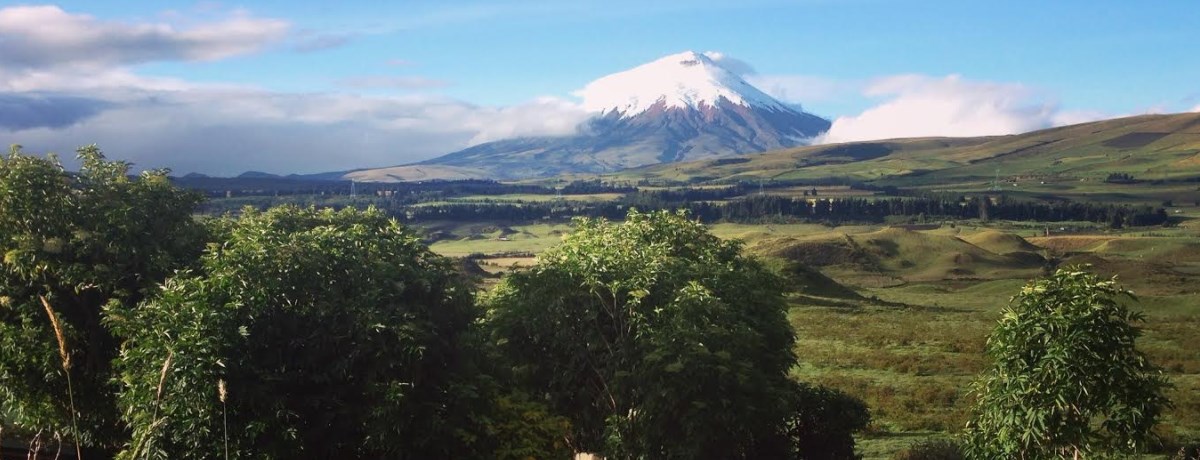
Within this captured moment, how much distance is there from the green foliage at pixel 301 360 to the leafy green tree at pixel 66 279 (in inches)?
85.8

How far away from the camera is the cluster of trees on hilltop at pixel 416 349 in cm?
2208

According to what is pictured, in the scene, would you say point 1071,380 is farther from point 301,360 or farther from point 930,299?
point 930,299

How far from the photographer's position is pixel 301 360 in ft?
78.0

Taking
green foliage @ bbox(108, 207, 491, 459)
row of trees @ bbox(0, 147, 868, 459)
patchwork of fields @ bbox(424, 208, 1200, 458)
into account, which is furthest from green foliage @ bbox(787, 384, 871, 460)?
green foliage @ bbox(108, 207, 491, 459)

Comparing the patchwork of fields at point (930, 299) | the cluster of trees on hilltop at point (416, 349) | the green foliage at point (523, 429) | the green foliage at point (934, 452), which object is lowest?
the patchwork of fields at point (930, 299)

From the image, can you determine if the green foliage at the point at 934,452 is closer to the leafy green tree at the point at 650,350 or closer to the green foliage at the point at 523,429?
the leafy green tree at the point at 650,350

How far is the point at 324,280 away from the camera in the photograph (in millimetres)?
25297

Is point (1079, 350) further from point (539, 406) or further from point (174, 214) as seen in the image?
point (174, 214)

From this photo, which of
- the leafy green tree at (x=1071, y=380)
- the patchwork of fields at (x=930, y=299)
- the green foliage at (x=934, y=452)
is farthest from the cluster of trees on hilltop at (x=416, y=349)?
the patchwork of fields at (x=930, y=299)

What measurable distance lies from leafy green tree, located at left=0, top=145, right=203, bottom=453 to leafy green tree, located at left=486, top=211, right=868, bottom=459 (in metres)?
10.5

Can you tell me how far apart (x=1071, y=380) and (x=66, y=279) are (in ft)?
81.2

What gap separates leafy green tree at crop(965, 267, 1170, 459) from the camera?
21781mm

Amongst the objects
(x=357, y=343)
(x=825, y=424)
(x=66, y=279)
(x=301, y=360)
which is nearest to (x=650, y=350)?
(x=357, y=343)

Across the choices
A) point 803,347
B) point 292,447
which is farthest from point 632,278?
point 803,347
